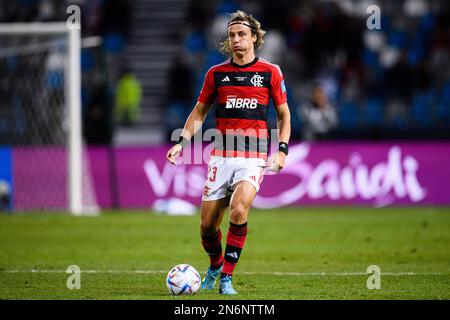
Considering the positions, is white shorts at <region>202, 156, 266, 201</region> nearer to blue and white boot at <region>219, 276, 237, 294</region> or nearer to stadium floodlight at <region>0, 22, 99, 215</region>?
blue and white boot at <region>219, 276, 237, 294</region>

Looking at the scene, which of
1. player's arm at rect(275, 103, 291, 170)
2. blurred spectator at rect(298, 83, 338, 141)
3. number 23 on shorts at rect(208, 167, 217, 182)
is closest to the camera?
player's arm at rect(275, 103, 291, 170)

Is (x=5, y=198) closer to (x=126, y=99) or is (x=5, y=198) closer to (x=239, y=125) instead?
(x=126, y=99)

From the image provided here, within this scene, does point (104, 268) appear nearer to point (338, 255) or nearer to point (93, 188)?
point (338, 255)

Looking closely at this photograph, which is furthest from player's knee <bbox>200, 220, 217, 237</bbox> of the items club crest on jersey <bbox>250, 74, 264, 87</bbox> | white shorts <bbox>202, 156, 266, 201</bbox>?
club crest on jersey <bbox>250, 74, 264, 87</bbox>

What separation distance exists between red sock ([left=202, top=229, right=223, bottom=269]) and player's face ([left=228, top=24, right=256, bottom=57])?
1.83m

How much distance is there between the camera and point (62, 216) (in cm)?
1838

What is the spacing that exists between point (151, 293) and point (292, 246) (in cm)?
513

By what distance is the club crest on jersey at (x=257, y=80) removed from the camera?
31.3ft

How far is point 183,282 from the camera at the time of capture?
907cm

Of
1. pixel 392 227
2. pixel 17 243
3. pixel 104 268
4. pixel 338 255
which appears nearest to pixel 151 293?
pixel 104 268

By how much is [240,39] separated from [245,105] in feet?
2.15

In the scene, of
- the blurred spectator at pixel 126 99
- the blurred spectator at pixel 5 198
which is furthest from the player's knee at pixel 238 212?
the blurred spectator at pixel 126 99

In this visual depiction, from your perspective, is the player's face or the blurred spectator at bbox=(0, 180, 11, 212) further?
the blurred spectator at bbox=(0, 180, 11, 212)

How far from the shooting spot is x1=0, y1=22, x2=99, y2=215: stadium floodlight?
18.9m
